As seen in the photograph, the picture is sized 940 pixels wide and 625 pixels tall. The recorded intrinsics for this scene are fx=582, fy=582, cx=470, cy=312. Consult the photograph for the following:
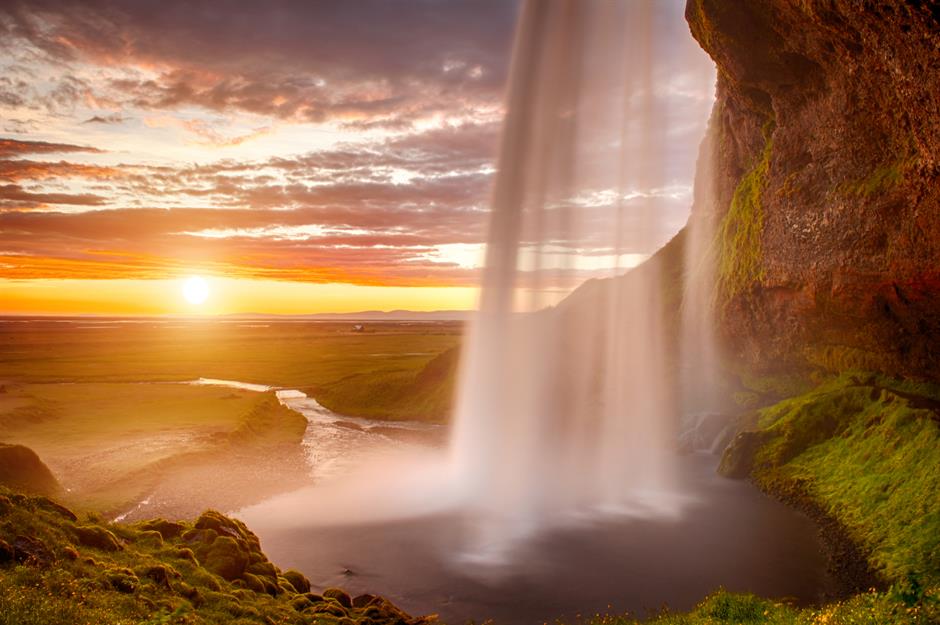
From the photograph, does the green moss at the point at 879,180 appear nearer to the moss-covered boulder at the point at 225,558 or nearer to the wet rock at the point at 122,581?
the moss-covered boulder at the point at 225,558

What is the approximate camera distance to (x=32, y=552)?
14.4 meters

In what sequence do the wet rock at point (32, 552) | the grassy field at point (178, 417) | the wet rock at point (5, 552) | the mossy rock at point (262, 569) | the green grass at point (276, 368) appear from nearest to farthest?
the wet rock at point (5, 552), the wet rock at point (32, 552), the mossy rock at point (262, 569), the grassy field at point (178, 417), the green grass at point (276, 368)

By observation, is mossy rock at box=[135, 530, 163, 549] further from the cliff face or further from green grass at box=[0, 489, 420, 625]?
the cliff face

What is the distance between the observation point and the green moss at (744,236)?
46375 millimetres

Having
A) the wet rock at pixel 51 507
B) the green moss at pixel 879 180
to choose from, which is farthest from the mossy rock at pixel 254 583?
the green moss at pixel 879 180

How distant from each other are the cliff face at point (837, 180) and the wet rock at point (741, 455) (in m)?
9.62

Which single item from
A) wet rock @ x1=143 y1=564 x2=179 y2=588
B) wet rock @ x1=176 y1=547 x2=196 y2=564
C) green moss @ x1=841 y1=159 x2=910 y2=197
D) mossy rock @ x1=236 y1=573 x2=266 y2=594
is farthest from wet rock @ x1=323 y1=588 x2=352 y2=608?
green moss @ x1=841 y1=159 x2=910 y2=197

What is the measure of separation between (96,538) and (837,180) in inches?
1642

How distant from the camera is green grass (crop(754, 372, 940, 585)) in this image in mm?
22156

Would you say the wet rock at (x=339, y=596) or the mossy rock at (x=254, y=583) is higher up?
the mossy rock at (x=254, y=583)

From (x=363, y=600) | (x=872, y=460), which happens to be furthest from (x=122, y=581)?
(x=872, y=460)

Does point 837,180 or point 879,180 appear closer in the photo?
point 879,180

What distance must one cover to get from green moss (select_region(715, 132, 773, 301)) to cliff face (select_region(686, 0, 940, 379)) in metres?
0.23

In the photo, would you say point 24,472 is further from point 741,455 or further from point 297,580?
point 741,455
